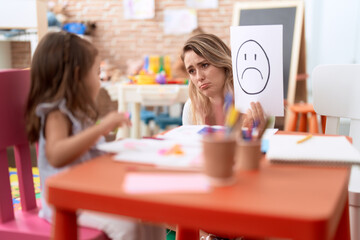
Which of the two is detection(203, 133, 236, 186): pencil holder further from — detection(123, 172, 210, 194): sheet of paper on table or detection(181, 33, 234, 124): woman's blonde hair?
detection(181, 33, 234, 124): woman's blonde hair

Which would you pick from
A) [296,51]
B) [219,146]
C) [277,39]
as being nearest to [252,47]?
[277,39]

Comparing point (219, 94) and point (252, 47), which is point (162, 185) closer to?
point (252, 47)

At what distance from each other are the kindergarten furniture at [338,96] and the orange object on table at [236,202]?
2.54ft

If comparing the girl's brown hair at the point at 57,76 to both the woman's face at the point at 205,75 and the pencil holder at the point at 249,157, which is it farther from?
the woman's face at the point at 205,75

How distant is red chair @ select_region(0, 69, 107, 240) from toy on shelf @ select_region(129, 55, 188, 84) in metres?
2.44

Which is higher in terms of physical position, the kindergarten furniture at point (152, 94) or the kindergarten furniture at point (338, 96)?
the kindergarten furniture at point (338, 96)

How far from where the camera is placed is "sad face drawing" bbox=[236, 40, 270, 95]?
115 cm

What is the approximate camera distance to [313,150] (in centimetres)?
89

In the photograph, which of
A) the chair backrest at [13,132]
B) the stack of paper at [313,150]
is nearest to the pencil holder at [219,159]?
the stack of paper at [313,150]

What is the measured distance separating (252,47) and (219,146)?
55 centimetres

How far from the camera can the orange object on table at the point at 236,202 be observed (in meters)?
0.57

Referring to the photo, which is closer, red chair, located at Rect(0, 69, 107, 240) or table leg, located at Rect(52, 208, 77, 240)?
table leg, located at Rect(52, 208, 77, 240)

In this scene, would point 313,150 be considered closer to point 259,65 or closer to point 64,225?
point 259,65

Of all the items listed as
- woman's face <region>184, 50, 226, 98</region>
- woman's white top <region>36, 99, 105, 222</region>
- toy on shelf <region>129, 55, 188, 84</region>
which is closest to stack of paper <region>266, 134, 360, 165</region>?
woman's white top <region>36, 99, 105, 222</region>
